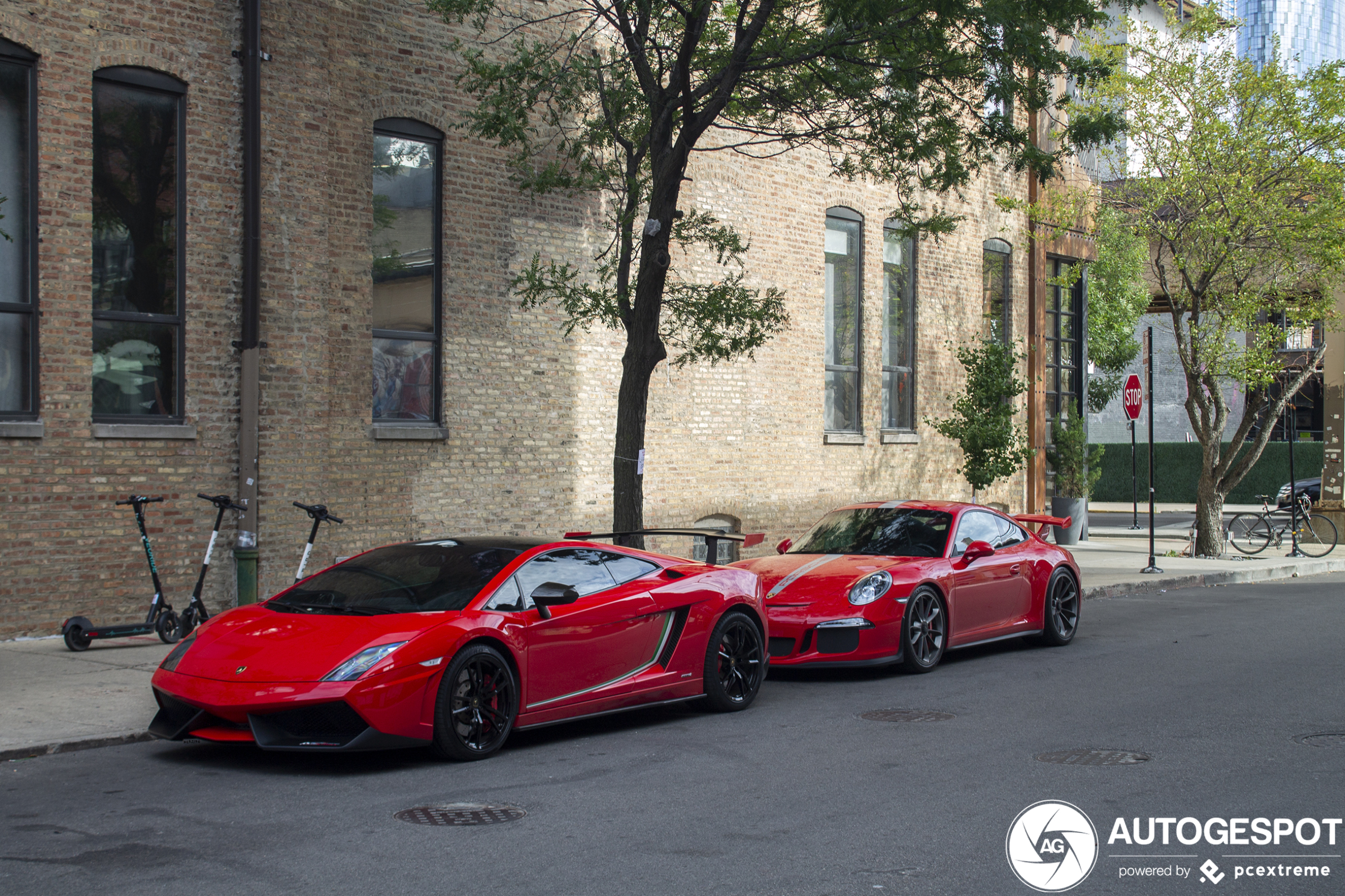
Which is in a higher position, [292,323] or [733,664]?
[292,323]

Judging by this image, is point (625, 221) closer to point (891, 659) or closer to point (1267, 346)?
point (891, 659)

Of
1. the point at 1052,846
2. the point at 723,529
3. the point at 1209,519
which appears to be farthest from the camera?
the point at 1209,519

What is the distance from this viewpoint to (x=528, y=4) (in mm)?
15852

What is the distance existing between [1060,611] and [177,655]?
8510 millimetres

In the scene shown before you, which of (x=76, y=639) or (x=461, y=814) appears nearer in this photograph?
(x=461, y=814)

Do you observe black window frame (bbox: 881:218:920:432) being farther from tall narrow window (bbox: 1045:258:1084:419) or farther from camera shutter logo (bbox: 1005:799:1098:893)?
camera shutter logo (bbox: 1005:799:1098:893)

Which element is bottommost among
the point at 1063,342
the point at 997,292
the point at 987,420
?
the point at 987,420

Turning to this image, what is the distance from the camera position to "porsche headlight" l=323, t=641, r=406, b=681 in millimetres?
6828

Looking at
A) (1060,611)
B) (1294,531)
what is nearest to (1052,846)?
(1060,611)

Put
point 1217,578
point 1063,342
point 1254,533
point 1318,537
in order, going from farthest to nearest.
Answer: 1. point 1063,342
2. point 1254,533
3. point 1318,537
4. point 1217,578

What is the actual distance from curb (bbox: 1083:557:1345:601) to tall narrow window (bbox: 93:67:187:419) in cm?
1220

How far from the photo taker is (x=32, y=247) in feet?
38.7

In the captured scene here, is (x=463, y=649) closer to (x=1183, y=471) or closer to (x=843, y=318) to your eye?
(x=843, y=318)

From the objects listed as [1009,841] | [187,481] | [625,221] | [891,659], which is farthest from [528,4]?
[1009,841]
